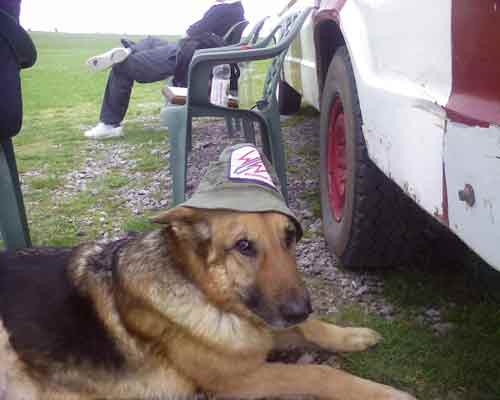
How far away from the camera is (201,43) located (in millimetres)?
5773

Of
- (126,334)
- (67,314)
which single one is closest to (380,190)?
(126,334)

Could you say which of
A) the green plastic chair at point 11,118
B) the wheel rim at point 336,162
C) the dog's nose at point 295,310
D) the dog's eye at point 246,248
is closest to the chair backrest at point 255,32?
the wheel rim at point 336,162

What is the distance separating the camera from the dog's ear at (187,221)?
2.04 metres

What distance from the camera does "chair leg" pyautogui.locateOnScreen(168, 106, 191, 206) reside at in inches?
137

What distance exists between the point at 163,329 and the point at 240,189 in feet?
2.25

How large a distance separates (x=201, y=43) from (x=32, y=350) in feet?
14.5

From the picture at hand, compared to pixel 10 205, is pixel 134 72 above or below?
above

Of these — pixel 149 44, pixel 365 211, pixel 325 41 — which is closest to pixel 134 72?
pixel 149 44

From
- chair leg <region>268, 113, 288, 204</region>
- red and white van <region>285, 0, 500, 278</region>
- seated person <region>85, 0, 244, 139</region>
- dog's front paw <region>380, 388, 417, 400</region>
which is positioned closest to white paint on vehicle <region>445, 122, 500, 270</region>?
red and white van <region>285, 0, 500, 278</region>

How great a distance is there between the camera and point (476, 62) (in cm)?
131

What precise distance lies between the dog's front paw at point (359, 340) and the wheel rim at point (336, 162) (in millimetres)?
809

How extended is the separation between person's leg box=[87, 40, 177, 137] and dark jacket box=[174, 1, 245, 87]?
551mm

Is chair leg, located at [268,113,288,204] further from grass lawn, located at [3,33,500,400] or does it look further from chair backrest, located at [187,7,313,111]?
grass lawn, located at [3,33,500,400]

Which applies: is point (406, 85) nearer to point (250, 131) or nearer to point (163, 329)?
point (163, 329)
